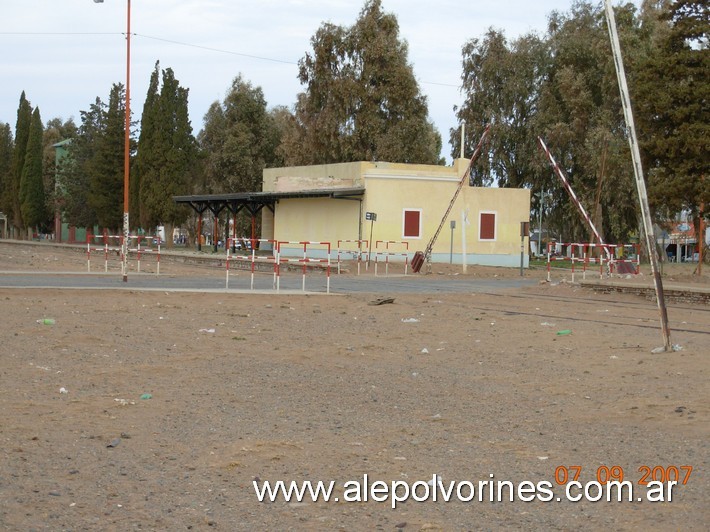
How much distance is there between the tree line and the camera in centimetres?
5800

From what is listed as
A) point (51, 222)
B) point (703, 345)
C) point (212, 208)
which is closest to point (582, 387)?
point (703, 345)

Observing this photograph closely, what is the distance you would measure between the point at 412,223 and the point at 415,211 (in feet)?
2.00

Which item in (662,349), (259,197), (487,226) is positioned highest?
(259,197)

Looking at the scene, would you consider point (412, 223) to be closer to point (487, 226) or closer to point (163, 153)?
point (487, 226)

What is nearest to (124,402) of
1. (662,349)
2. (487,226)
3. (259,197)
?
(662,349)

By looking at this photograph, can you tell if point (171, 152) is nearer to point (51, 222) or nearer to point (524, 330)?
point (51, 222)

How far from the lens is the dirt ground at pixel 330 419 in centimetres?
596

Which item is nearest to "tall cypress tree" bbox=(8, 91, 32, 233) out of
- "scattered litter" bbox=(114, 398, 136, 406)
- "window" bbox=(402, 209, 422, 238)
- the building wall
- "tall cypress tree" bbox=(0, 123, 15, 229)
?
"tall cypress tree" bbox=(0, 123, 15, 229)

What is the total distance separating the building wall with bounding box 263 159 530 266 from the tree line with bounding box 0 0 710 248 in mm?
7320

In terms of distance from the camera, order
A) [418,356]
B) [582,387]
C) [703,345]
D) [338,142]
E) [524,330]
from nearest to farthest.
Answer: [582,387] → [418,356] → [703,345] → [524,330] → [338,142]

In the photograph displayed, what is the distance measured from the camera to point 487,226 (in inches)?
1964

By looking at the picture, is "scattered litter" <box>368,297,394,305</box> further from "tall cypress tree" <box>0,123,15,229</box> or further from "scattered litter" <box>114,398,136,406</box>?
"tall cypress tree" <box>0,123,15,229</box>

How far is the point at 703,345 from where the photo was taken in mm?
14719

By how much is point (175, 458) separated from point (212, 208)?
5482cm
